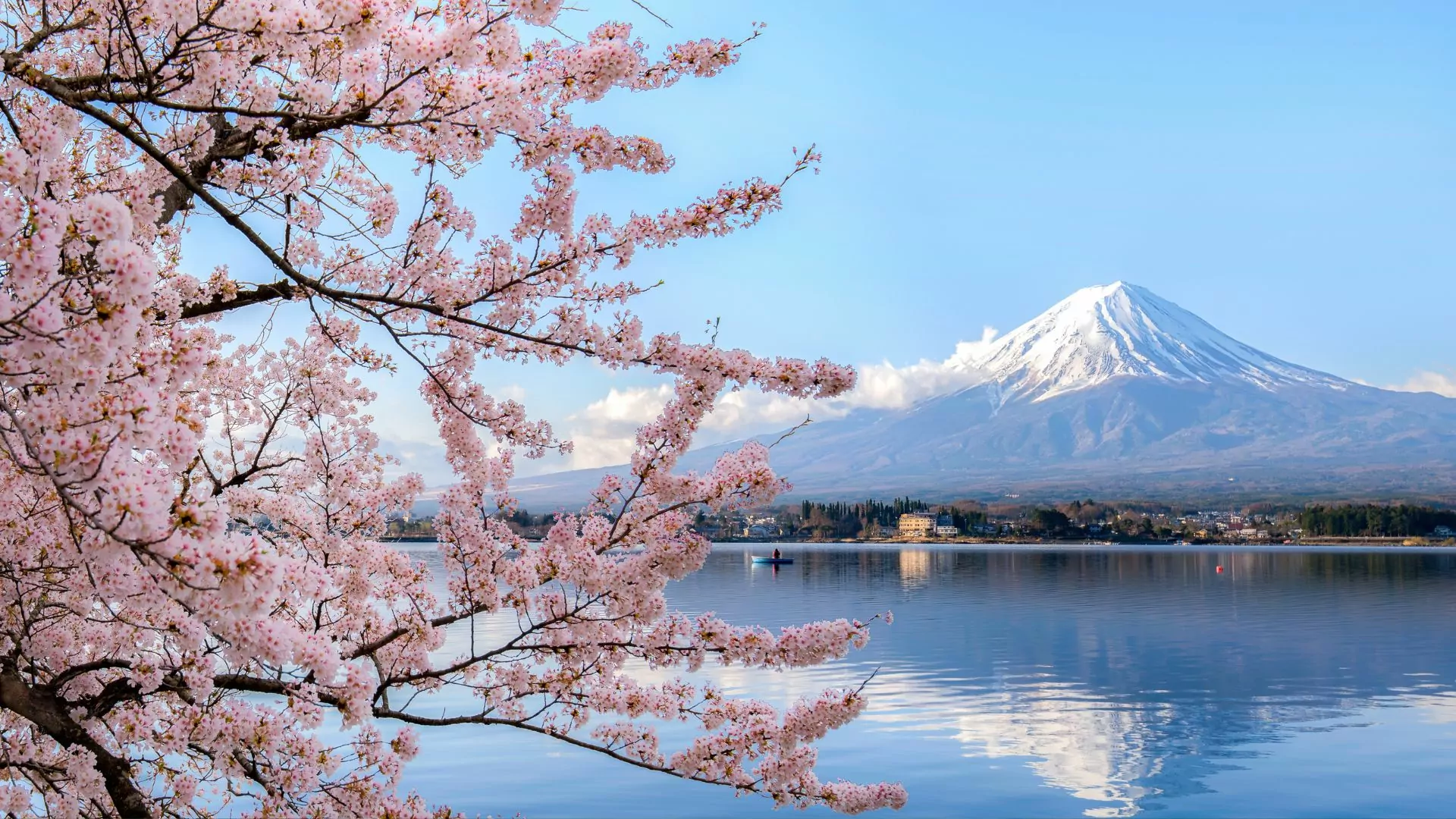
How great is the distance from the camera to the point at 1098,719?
3042 centimetres

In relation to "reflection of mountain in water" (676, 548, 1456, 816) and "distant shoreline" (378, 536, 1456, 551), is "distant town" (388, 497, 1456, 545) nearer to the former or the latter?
"distant shoreline" (378, 536, 1456, 551)

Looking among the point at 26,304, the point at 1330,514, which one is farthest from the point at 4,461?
the point at 1330,514

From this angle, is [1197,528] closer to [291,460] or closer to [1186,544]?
[1186,544]

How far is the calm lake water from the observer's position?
72.7ft

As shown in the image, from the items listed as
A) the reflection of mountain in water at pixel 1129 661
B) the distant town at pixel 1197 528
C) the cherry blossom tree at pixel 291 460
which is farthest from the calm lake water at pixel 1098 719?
the distant town at pixel 1197 528

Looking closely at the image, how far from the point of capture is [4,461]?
5.28 meters

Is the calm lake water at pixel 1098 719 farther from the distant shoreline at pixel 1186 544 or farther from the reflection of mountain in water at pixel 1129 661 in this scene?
the distant shoreline at pixel 1186 544

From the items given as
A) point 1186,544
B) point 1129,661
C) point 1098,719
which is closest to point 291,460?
point 1098,719

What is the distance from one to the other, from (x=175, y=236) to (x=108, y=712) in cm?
230

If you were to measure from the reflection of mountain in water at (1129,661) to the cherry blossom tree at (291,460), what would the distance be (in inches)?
740

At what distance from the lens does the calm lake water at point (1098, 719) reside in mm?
22172

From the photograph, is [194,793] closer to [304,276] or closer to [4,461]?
[4,461]

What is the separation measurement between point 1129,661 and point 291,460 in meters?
37.9

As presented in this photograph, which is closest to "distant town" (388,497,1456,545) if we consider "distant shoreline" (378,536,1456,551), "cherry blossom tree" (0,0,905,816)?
"distant shoreline" (378,536,1456,551)
